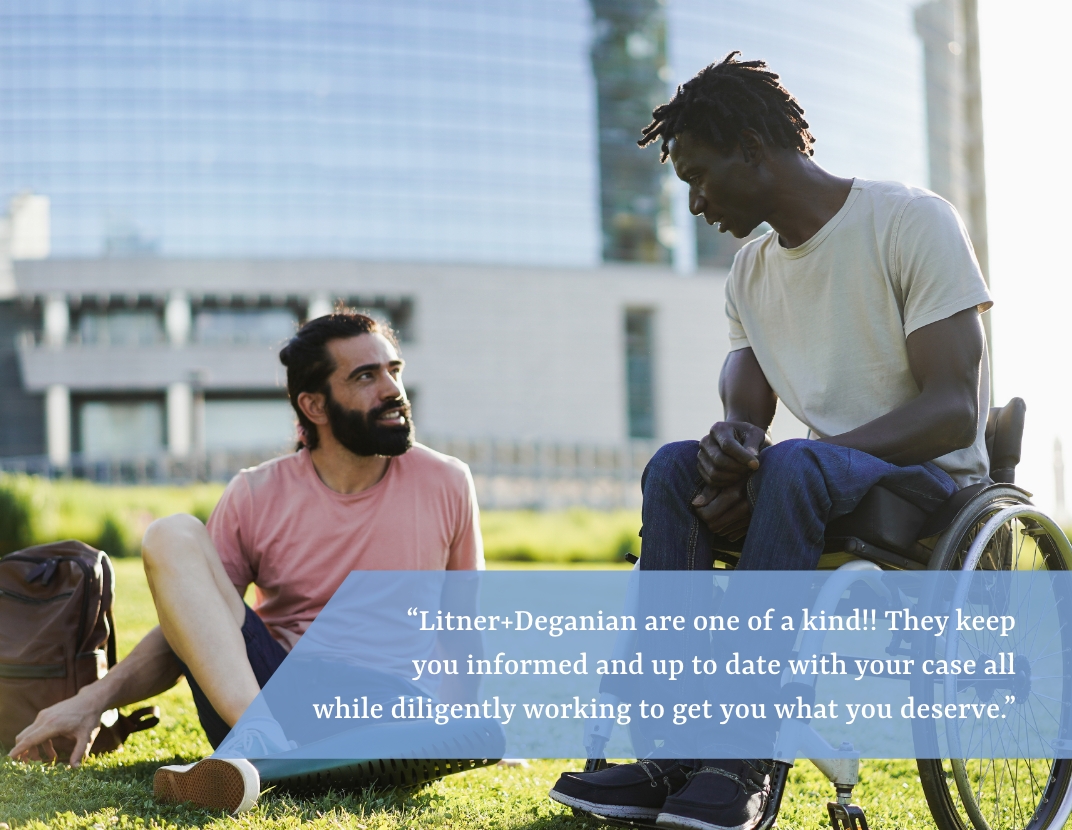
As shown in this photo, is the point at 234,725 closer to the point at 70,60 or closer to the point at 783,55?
the point at 70,60

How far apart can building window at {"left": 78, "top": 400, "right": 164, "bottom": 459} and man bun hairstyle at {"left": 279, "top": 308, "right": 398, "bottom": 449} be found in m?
44.8

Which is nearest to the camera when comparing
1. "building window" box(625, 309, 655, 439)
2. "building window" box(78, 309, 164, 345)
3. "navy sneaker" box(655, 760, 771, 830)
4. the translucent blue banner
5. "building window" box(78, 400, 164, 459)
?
"navy sneaker" box(655, 760, 771, 830)

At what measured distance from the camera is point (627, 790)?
83.4 inches

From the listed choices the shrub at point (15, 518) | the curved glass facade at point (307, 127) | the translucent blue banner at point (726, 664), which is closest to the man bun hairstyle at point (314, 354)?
the translucent blue banner at point (726, 664)

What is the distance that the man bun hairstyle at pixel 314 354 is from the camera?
10.9 feet

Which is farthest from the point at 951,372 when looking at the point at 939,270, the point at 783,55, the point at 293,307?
the point at 783,55

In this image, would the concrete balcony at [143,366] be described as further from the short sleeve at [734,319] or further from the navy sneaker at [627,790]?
the navy sneaker at [627,790]

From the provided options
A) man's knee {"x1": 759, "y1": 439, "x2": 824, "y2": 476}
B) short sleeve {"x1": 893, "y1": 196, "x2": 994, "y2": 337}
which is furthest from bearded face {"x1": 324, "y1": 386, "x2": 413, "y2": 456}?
short sleeve {"x1": 893, "y1": 196, "x2": 994, "y2": 337}

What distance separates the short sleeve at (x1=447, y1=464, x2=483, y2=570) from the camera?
3.15 metres

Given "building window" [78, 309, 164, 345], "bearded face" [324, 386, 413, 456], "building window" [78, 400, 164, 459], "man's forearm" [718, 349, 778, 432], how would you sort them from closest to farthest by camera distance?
"man's forearm" [718, 349, 778, 432], "bearded face" [324, 386, 413, 456], "building window" [78, 400, 164, 459], "building window" [78, 309, 164, 345]

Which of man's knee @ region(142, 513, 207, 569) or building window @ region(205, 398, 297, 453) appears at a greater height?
man's knee @ region(142, 513, 207, 569)

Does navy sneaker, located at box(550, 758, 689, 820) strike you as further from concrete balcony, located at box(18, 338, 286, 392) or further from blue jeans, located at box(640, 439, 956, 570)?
concrete balcony, located at box(18, 338, 286, 392)

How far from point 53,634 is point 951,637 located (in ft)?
8.31

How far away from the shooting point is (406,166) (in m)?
50.3
